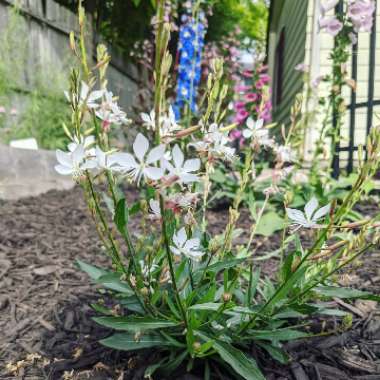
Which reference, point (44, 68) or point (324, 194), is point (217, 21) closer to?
point (44, 68)

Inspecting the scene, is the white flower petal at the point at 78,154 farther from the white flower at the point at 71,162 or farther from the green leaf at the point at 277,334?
the green leaf at the point at 277,334

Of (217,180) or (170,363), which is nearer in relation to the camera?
(170,363)

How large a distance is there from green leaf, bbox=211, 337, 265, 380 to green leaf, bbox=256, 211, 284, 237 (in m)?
1.69

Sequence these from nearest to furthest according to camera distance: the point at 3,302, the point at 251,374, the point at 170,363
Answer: the point at 251,374 < the point at 170,363 < the point at 3,302

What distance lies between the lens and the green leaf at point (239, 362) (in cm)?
112

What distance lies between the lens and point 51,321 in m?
1.76

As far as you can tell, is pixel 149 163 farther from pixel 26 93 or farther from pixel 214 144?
pixel 26 93

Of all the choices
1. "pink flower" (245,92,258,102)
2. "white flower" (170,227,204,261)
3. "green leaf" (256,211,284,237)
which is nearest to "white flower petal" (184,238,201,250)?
"white flower" (170,227,204,261)

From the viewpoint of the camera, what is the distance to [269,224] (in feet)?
9.55

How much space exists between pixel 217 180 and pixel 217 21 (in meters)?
11.8

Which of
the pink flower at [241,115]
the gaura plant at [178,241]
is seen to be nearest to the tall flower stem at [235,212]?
the gaura plant at [178,241]

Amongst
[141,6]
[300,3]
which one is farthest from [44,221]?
[141,6]

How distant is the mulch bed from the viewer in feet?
4.56

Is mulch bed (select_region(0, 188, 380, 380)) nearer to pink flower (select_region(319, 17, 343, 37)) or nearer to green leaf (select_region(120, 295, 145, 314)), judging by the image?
green leaf (select_region(120, 295, 145, 314))
